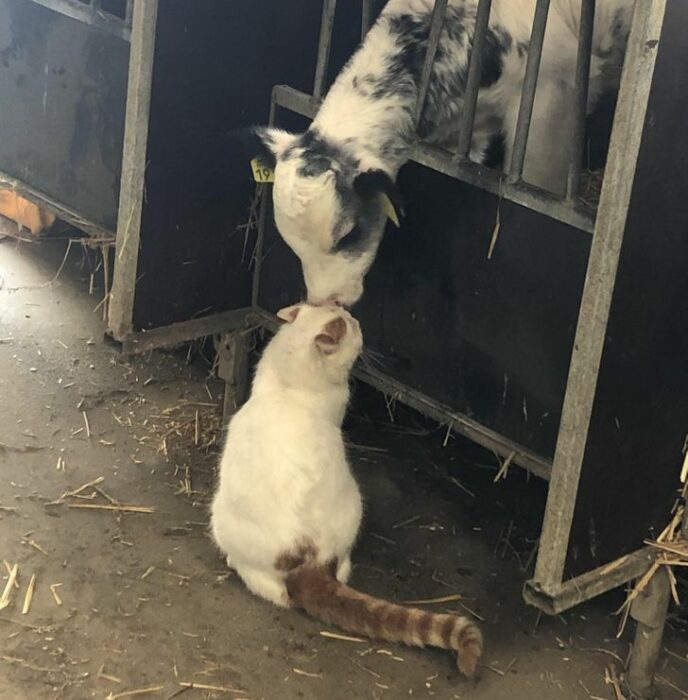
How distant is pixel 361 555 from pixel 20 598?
41.0 inches

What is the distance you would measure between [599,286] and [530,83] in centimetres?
72

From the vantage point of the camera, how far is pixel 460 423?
12.0 feet

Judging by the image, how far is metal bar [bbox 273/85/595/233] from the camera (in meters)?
3.13

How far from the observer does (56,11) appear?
480cm

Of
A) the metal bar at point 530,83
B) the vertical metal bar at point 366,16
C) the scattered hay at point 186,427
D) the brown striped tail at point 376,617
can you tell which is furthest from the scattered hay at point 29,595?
the vertical metal bar at point 366,16

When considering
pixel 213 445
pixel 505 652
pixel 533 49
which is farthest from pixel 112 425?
pixel 533 49

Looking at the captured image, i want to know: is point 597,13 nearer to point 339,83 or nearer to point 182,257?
point 339,83

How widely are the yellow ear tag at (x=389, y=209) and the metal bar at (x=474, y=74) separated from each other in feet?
0.90

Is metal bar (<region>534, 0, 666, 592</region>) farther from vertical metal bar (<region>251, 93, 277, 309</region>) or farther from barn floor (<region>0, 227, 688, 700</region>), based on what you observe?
vertical metal bar (<region>251, 93, 277, 309</region>)

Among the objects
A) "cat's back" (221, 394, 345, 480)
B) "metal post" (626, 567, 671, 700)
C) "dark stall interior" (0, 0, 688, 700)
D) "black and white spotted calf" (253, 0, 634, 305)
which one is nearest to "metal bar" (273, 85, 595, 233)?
"dark stall interior" (0, 0, 688, 700)

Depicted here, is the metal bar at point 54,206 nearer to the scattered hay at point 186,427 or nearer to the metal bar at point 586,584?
the scattered hay at point 186,427

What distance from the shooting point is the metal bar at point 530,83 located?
317 cm

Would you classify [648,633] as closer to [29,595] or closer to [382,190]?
[382,190]

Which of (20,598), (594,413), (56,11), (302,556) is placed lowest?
(20,598)
